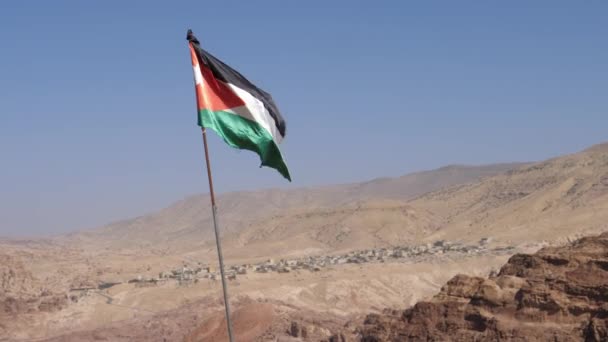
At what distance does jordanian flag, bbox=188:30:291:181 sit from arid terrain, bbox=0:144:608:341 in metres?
9.91

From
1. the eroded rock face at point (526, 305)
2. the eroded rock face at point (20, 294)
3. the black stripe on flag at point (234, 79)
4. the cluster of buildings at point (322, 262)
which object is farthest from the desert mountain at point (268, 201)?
the black stripe on flag at point (234, 79)

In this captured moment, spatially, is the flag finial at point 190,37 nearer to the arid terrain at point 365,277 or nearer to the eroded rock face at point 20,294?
the arid terrain at point 365,277

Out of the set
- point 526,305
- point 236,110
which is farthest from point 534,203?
point 236,110

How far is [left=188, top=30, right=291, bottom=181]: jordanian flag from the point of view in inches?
342

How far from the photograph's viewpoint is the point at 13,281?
3862 centimetres

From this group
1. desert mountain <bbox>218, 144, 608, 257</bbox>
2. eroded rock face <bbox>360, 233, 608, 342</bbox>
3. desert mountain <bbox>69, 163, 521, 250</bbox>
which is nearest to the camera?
eroded rock face <bbox>360, 233, 608, 342</bbox>

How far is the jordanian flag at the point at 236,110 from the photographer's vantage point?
342 inches

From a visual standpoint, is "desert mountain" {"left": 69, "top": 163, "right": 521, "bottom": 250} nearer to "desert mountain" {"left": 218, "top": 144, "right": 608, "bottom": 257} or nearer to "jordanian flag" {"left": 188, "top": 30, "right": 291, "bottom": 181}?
"desert mountain" {"left": 218, "top": 144, "right": 608, "bottom": 257}

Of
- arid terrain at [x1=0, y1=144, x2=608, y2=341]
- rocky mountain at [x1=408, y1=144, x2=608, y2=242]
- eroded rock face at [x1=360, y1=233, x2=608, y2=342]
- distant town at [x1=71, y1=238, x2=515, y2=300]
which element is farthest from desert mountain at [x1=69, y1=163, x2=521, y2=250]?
eroded rock face at [x1=360, y1=233, x2=608, y2=342]

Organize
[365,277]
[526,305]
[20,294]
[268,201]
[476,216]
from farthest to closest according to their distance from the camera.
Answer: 1. [268,201]
2. [476,216]
3. [365,277]
4. [20,294]
5. [526,305]

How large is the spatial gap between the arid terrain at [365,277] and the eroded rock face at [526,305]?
3cm

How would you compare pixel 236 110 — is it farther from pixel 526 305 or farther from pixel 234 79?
pixel 526 305

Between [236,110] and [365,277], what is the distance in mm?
32740

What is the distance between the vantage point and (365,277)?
41031 mm
